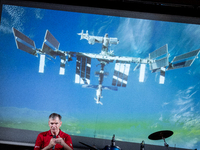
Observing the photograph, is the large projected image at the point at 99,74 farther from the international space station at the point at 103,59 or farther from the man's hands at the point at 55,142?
the man's hands at the point at 55,142

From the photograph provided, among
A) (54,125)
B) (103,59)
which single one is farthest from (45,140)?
(103,59)

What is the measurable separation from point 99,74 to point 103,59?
273 millimetres

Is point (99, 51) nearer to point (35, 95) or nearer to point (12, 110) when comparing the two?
point (35, 95)

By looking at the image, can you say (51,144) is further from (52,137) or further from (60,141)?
(52,137)

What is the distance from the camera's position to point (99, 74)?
3721 millimetres

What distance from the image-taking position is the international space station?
146 inches

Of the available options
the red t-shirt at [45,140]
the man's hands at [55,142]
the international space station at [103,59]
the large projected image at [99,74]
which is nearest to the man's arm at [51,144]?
the man's hands at [55,142]

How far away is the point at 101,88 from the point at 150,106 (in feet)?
2.92

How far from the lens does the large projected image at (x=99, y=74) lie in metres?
3.64

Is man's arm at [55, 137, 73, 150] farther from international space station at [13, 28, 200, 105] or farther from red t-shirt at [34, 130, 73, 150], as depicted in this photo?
international space station at [13, 28, 200, 105]

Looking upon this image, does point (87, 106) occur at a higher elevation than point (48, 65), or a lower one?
lower

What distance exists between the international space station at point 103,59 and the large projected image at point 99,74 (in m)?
0.02

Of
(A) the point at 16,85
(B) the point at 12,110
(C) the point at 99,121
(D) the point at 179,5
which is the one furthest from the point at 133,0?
(B) the point at 12,110

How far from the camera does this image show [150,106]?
367 centimetres
